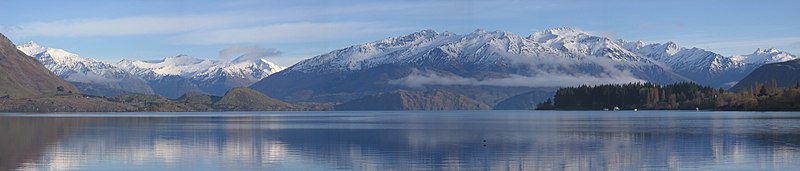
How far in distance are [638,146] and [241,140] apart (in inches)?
1280

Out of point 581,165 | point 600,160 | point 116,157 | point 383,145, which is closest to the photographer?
point 581,165

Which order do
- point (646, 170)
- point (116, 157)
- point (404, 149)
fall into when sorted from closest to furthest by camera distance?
point (646, 170) → point (116, 157) → point (404, 149)

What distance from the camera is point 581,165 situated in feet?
167

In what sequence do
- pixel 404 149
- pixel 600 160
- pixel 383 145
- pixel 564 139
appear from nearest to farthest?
pixel 600 160
pixel 404 149
pixel 383 145
pixel 564 139

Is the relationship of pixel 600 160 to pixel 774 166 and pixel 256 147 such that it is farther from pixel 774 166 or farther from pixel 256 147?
pixel 256 147

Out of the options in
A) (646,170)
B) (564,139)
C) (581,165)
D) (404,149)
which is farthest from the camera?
(564,139)

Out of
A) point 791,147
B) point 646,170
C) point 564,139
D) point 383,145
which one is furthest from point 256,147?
point 791,147

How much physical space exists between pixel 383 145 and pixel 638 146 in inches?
708

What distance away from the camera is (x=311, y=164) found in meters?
53.2

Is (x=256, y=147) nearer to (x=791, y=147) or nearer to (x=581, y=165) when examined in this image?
(x=581, y=165)

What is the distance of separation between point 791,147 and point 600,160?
16.5 m

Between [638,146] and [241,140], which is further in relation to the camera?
[241,140]

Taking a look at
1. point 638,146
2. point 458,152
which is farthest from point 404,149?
point 638,146

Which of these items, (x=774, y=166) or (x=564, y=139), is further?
(x=564, y=139)
